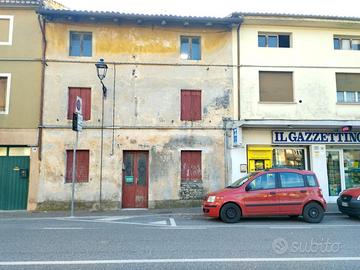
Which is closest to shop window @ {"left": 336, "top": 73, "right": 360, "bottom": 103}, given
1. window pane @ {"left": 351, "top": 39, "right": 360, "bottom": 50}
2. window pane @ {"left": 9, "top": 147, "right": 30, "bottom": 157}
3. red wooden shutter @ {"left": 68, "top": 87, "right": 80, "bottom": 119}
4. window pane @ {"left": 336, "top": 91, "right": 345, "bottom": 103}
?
window pane @ {"left": 336, "top": 91, "right": 345, "bottom": 103}

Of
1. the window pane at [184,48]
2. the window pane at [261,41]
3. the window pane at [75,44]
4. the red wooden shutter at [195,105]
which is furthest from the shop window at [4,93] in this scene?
the window pane at [261,41]

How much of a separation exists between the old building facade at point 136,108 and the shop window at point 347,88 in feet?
16.9

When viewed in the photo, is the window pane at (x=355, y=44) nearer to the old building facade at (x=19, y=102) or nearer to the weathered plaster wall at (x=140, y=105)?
the weathered plaster wall at (x=140, y=105)

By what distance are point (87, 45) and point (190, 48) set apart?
465 cm

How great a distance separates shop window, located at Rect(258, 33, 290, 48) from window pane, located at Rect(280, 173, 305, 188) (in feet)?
24.3

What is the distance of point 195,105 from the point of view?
50.8ft

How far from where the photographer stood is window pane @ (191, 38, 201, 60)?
15.9 metres

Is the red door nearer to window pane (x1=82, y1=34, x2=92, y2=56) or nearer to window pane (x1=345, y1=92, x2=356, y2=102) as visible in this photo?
window pane (x1=82, y1=34, x2=92, y2=56)

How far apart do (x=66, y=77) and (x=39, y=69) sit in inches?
46.0

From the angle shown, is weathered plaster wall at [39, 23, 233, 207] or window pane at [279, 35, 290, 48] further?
window pane at [279, 35, 290, 48]

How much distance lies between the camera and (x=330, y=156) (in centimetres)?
1619

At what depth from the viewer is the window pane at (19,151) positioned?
47.7 ft

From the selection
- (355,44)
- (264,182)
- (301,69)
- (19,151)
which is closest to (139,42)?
(19,151)

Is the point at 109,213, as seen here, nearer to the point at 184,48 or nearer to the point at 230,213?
the point at 230,213
